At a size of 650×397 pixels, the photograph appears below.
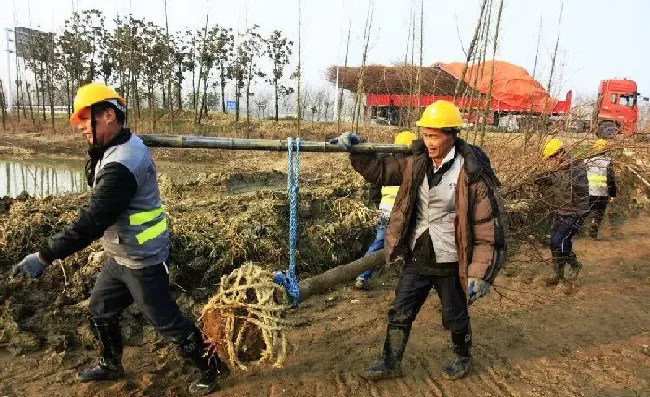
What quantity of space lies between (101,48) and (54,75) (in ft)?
13.5

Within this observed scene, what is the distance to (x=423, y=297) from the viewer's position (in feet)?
11.4

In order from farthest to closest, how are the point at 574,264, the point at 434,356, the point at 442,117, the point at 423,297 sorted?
the point at 574,264 < the point at 434,356 < the point at 423,297 < the point at 442,117

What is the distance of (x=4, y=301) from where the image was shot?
4.28 meters

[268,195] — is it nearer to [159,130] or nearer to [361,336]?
[361,336]

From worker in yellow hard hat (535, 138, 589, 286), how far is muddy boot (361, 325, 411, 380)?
3.32m

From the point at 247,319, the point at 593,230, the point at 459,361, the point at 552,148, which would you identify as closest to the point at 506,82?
the point at 593,230

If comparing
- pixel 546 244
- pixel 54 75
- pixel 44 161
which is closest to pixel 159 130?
pixel 44 161

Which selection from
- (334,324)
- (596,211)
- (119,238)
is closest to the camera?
(119,238)

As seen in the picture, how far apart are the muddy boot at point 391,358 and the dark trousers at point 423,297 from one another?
6 centimetres

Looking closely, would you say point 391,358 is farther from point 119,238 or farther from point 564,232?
point 564,232

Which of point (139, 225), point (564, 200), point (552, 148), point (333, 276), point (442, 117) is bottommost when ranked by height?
point (333, 276)

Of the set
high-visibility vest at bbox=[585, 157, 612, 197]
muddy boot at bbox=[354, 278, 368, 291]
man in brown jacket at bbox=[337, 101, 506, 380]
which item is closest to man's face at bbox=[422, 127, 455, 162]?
man in brown jacket at bbox=[337, 101, 506, 380]

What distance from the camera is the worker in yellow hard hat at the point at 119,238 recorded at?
8.57ft

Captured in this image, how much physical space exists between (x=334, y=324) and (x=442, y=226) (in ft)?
5.98
